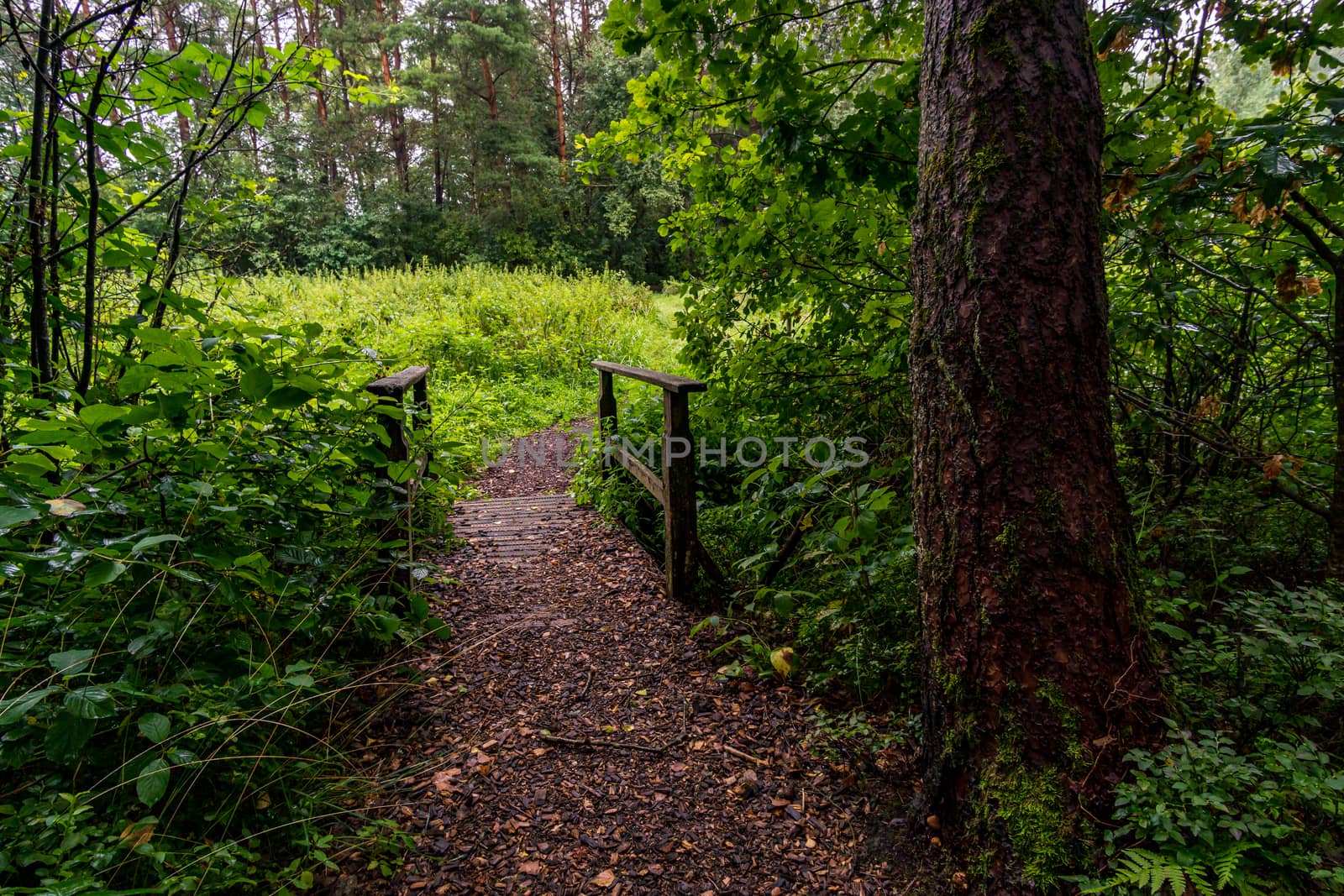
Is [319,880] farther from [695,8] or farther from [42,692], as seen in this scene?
[695,8]

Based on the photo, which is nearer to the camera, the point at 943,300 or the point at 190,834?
the point at 190,834

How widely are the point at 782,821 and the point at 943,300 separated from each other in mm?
1645

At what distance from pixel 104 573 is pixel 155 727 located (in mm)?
368

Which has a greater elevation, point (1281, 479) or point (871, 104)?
point (871, 104)

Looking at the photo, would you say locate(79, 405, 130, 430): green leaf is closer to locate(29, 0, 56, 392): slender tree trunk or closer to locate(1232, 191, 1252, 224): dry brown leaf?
locate(29, 0, 56, 392): slender tree trunk

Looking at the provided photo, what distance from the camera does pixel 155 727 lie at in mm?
1386

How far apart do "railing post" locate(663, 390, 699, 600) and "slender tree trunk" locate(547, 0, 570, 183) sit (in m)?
21.4

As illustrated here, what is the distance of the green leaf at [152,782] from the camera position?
1.32 metres

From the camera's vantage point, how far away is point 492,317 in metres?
11.7

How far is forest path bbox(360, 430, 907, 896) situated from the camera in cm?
177

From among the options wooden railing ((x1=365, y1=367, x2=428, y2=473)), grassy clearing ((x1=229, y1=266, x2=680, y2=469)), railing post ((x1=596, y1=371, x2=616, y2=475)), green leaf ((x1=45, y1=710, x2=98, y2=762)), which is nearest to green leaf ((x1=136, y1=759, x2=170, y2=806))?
green leaf ((x1=45, y1=710, x2=98, y2=762))

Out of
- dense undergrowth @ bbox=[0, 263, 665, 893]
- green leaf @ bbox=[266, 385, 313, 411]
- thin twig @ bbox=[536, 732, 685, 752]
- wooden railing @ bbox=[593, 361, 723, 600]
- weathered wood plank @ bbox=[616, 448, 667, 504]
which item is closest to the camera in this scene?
dense undergrowth @ bbox=[0, 263, 665, 893]

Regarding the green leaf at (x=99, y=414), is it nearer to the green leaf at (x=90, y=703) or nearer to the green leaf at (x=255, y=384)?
the green leaf at (x=255, y=384)

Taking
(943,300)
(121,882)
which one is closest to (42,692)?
(121,882)
